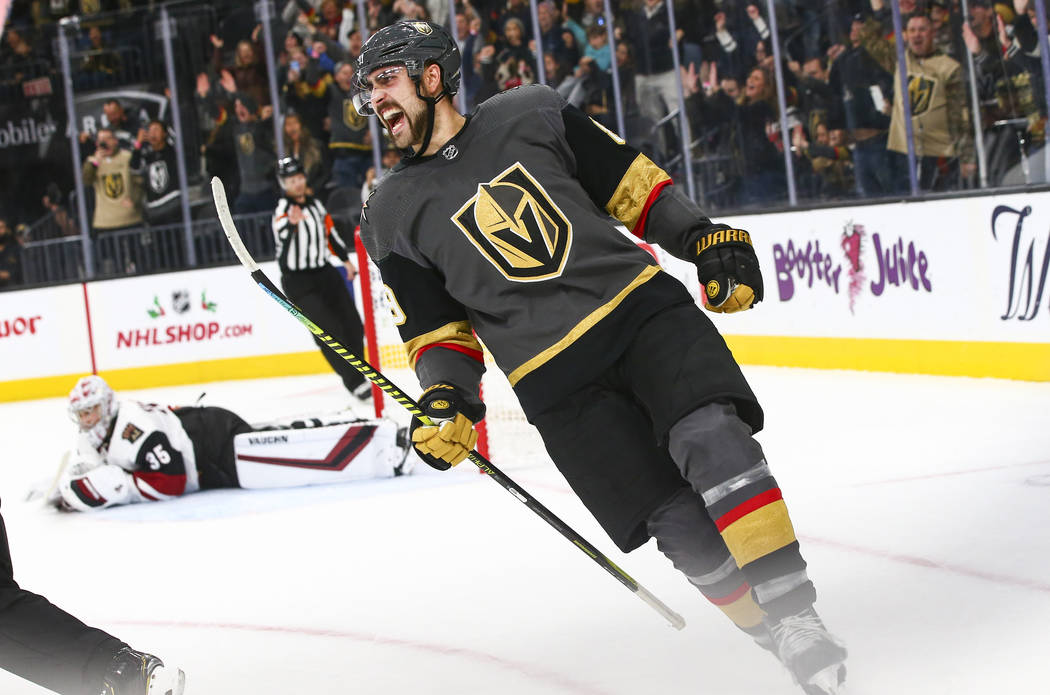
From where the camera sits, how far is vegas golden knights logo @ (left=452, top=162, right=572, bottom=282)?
2.17m

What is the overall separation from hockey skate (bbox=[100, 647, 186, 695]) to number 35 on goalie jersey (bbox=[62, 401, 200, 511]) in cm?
230

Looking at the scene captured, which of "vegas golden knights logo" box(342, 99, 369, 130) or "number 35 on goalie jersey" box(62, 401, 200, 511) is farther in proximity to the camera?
"vegas golden knights logo" box(342, 99, 369, 130)

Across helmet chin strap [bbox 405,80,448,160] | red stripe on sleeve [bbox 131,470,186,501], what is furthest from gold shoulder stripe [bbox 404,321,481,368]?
red stripe on sleeve [bbox 131,470,186,501]

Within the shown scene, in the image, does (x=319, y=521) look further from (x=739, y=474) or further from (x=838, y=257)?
(x=838, y=257)

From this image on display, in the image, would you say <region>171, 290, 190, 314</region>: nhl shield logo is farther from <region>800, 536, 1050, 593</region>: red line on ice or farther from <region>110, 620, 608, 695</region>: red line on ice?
<region>800, 536, 1050, 593</region>: red line on ice

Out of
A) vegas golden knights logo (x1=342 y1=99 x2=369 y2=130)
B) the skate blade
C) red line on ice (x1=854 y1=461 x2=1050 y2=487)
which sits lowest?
red line on ice (x1=854 y1=461 x2=1050 y2=487)

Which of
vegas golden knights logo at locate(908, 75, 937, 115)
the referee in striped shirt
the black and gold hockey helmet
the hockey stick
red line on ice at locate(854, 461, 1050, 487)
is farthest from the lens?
the referee in striped shirt

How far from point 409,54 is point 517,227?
1.18 feet

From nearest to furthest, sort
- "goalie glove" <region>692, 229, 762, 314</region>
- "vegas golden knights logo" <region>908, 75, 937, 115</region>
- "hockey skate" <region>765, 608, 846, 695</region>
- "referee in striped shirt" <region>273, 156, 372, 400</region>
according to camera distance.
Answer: "hockey skate" <region>765, 608, 846, 695</region>, "goalie glove" <region>692, 229, 762, 314</region>, "vegas golden knights logo" <region>908, 75, 937, 115</region>, "referee in striped shirt" <region>273, 156, 372, 400</region>

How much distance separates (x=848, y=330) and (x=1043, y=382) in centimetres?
115

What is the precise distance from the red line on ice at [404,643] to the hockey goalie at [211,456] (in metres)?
1.39

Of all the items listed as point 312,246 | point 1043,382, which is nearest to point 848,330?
point 1043,382

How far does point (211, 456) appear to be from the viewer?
4840 millimetres

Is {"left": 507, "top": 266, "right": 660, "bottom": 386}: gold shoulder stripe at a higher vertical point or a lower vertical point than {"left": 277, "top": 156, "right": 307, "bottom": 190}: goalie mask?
lower
